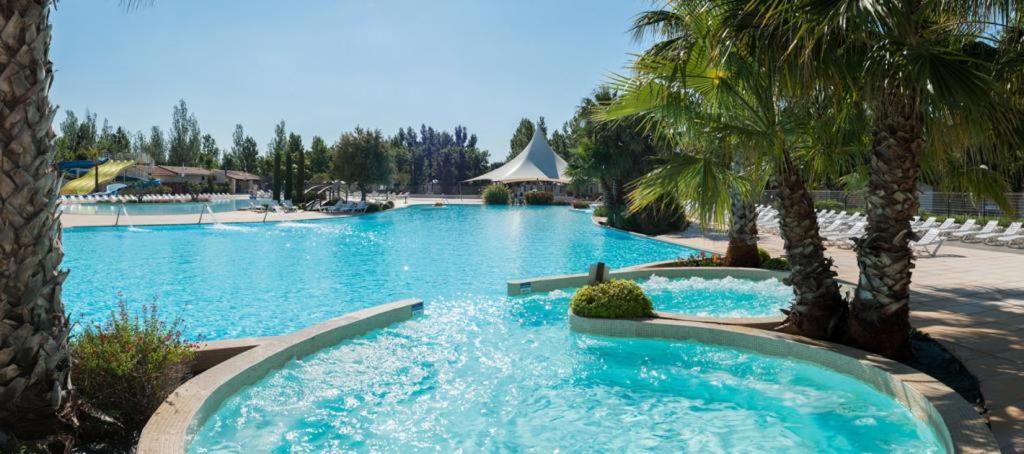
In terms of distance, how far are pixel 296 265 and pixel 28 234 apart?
11.9m

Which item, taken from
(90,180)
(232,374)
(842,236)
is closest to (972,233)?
(842,236)

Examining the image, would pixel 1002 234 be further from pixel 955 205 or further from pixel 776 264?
pixel 955 205

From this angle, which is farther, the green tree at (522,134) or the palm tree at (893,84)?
the green tree at (522,134)

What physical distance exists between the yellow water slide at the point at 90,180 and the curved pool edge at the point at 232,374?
1911 inches

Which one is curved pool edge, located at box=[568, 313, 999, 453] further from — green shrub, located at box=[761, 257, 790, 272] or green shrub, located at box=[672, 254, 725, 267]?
green shrub, located at box=[761, 257, 790, 272]

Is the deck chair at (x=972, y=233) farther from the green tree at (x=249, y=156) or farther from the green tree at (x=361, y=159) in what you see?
the green tree at (x=249, y=156)

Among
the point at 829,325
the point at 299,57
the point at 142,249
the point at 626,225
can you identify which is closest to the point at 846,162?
the point at 829,325

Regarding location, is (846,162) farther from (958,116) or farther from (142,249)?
(142,249)

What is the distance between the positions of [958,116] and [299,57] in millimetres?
18605

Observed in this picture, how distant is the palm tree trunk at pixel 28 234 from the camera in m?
3.37

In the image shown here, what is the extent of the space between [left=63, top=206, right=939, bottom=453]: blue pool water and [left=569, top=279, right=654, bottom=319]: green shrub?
369mm

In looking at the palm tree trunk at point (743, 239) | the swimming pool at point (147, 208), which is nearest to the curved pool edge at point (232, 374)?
the palm tree trunk at point (743, 239)

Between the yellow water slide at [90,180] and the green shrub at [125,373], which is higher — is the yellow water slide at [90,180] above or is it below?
above

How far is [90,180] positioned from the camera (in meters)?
47.9
